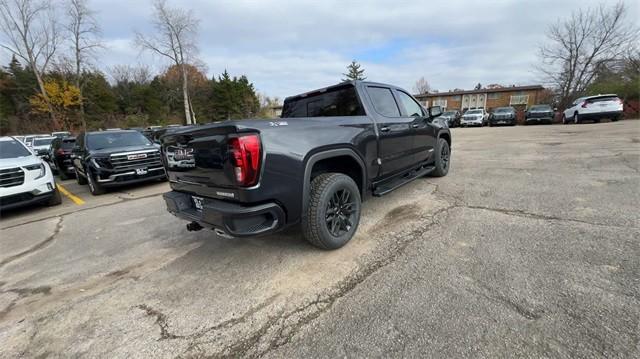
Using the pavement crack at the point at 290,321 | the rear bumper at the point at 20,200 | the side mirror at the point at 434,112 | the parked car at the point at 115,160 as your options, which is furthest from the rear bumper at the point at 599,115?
the rear bumper at the point at 20,200

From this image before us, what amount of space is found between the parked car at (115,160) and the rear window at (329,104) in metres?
4.62

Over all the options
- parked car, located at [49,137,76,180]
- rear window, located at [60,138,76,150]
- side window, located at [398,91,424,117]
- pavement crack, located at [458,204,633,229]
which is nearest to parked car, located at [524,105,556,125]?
side window, located at [398,91,424,117]

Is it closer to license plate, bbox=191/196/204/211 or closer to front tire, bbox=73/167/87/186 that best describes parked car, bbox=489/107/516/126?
license plate, bbox=191/196/204/211

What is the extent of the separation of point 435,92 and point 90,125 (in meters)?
59.5

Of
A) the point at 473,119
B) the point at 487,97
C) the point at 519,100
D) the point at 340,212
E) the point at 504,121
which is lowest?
the point at 340,212

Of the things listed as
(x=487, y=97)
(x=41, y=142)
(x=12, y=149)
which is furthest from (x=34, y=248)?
(x=487, y=97)

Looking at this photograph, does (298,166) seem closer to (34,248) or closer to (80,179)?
(34,248)

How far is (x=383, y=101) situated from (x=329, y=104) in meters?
→ 0.77

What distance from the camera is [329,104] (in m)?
3.83

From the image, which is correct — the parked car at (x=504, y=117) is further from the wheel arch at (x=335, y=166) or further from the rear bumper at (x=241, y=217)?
the rear bumper at (x=241, y=217)

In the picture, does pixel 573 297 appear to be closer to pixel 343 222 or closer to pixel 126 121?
pixel 343 222

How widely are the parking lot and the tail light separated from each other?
0.97 m

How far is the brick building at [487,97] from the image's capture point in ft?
167

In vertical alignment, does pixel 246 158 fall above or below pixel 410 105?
below
